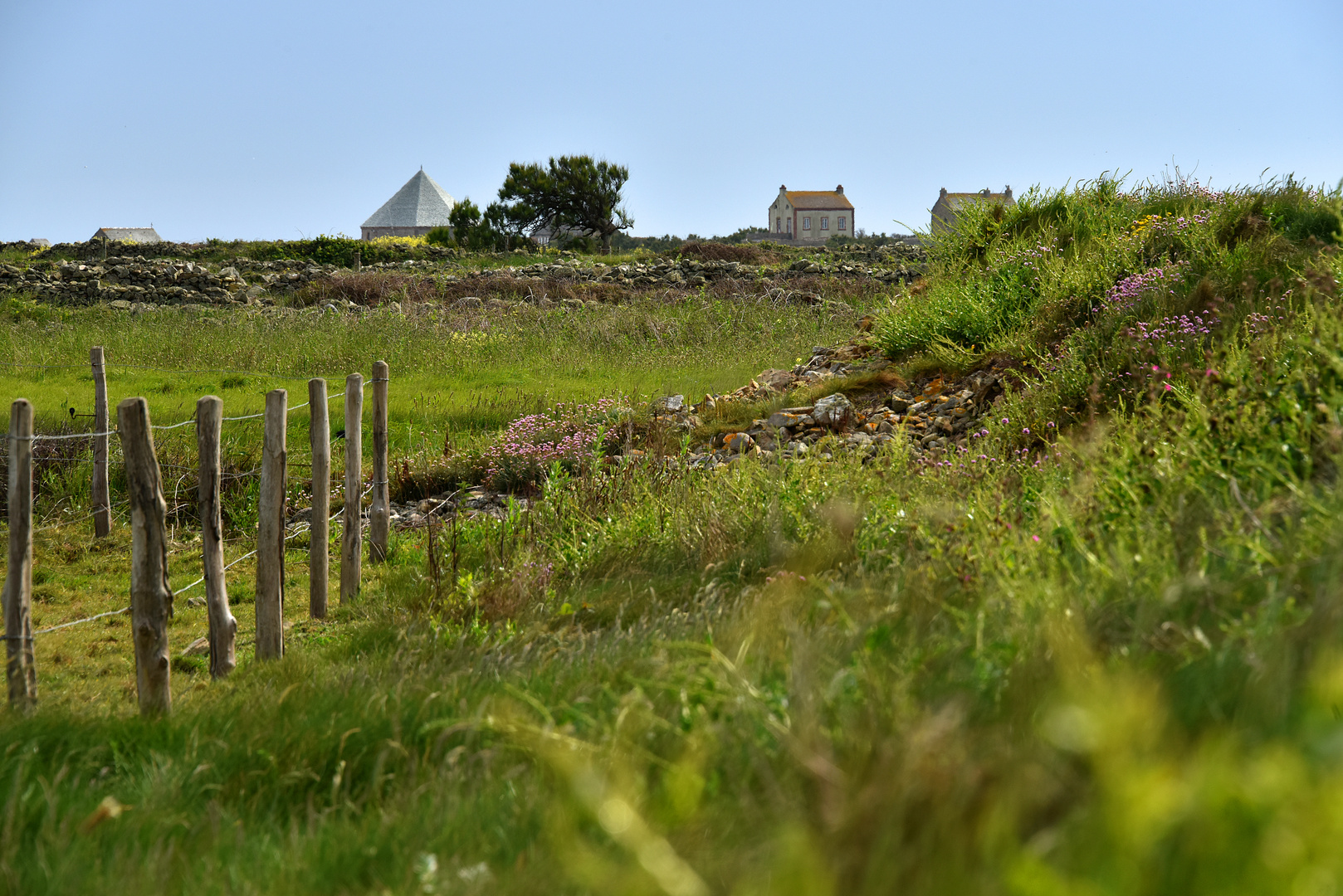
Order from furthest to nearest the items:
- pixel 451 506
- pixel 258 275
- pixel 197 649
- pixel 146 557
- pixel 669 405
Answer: pixel 258 275
pixel 669 405
pixel 451 506
pixel 197 649
pixel 146 557

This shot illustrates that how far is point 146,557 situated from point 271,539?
127 centimetres

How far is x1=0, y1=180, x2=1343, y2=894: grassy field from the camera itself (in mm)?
1178

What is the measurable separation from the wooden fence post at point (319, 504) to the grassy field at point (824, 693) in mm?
233

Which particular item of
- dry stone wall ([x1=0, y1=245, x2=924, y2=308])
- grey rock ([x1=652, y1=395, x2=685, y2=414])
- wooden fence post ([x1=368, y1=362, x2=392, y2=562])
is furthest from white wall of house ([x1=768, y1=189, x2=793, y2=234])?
wooden fence post ([x1=368, y1=362, x2=392, y2=562])

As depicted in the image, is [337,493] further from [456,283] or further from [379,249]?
[379,249]

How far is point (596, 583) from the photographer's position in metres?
5.39

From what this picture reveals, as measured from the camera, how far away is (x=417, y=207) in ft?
227

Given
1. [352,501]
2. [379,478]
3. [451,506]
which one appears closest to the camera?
[352,501]

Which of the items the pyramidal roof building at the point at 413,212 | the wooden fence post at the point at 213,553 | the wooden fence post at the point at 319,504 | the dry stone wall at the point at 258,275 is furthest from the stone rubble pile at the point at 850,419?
the pyramidal roof building at the point at 413,212

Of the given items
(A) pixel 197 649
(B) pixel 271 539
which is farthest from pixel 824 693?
(A) pixel 197 649

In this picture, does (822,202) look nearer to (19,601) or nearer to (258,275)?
(258,275)

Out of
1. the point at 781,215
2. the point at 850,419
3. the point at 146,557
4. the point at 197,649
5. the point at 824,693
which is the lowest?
the point at 197,649

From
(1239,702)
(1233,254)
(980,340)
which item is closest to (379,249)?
(980,340)

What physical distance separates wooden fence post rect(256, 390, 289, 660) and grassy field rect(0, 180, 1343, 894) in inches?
9.3
